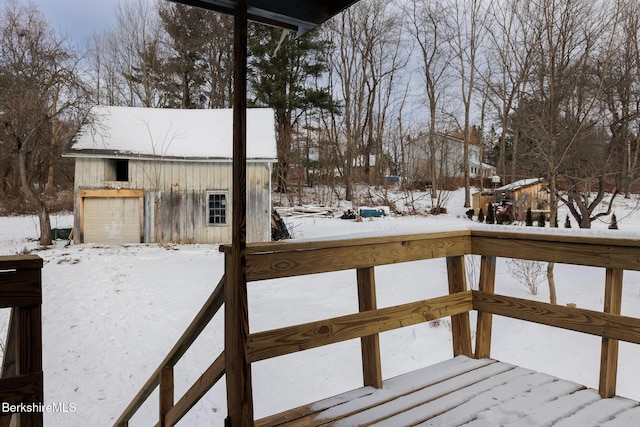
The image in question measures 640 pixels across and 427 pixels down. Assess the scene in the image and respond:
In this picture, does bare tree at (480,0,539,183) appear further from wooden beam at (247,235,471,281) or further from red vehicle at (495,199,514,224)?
red vehicle at (495,199,514,224)

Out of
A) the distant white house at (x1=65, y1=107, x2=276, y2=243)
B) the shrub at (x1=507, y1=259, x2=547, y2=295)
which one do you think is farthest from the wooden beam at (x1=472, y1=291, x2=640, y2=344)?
the distant white house at (x1=65, y1=107, x2=276, y2=243)

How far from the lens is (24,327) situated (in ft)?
4.92

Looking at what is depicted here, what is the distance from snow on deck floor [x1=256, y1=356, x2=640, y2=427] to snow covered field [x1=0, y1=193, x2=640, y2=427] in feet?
2.91

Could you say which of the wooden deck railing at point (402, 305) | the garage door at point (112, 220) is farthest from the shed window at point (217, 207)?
the wooden deck railing at point (402, 305)

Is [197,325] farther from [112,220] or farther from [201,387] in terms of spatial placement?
[112,220]

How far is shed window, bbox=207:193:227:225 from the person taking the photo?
45.1ft

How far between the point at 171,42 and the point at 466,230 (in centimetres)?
2253

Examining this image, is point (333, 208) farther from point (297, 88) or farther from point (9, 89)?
point (9, 89)

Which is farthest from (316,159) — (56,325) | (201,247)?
(56,325)

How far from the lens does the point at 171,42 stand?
21453mm

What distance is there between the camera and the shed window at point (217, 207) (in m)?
13.8

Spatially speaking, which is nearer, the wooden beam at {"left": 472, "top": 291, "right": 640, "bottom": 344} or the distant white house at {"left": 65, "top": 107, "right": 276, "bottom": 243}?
the wooden beam at {"left": 472, "top": 291, "right": 640, "bottom": 344}

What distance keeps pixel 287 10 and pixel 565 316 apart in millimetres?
2192

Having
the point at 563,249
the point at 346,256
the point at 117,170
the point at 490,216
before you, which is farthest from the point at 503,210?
the point at 346,256
